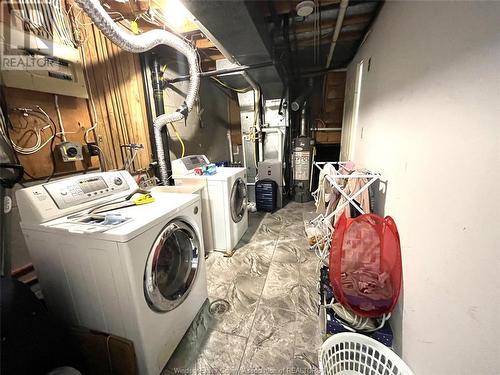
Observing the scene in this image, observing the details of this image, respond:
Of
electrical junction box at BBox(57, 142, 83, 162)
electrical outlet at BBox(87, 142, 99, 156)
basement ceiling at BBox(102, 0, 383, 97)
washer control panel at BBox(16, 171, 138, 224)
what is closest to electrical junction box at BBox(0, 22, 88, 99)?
basement ceiling at BBox(102, 0, 383, 97)

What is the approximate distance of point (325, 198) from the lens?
1814mm

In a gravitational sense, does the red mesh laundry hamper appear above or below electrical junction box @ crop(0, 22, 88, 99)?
below

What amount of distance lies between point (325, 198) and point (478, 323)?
1.26 meters

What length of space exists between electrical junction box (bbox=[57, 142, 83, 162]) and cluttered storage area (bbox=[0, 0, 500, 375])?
0.01 m

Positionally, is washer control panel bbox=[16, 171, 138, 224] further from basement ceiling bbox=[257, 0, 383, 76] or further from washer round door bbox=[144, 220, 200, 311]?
basement ceiling bbox=[257, 0, 383, 76]

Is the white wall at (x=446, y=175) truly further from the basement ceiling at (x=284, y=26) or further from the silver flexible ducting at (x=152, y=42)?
the silver flexible ducting at (x=152, y=42)

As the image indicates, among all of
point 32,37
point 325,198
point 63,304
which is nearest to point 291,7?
point 32,37

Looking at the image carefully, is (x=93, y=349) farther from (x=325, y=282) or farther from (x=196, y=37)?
(x=196, y=37)

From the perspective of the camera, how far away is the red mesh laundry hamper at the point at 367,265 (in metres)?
1.03

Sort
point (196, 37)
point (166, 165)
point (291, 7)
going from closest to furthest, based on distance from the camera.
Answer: point (291, 7) < point (196, 37) < point (166, 165)

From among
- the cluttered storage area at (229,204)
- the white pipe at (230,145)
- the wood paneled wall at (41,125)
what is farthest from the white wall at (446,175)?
the white pipe at (230,145)

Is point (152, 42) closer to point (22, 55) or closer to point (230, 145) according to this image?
point (22, 55)

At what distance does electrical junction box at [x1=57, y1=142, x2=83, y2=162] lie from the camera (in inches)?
54.6

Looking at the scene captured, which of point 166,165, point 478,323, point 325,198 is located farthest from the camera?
point 166,165
